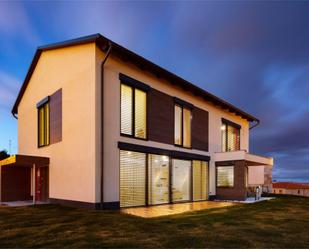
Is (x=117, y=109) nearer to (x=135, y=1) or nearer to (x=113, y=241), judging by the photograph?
(x=135, y=1)

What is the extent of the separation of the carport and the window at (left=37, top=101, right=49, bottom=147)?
135cm

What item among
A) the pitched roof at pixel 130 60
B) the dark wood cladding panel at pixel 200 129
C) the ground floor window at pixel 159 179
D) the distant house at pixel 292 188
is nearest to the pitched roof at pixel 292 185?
the distant house at pixel 292 188

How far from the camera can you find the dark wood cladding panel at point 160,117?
13.4 metres

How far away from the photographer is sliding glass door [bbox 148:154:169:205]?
43.3 feet

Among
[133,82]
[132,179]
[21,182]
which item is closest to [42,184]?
[21,182]

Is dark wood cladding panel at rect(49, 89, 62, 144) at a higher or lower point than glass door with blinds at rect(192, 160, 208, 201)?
higher

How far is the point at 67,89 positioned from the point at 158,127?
15.3 feet

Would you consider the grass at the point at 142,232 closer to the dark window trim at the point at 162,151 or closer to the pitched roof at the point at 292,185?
the dark window trim at the point at 162,151

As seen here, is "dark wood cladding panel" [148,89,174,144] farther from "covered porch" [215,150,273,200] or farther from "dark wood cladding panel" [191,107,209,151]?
"covered porch" [215,150,273,200]

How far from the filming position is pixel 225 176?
18.1 meters

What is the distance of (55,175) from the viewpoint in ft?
42.9

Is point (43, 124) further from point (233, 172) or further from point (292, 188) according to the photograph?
point (292, 188)

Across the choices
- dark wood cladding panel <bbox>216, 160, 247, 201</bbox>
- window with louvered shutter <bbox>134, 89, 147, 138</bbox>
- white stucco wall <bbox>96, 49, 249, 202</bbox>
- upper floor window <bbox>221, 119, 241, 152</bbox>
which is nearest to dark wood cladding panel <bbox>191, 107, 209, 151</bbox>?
dark wood cladding panel <bbox>216, 160, 247, 201</bbox>

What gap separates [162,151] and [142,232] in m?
7.31
